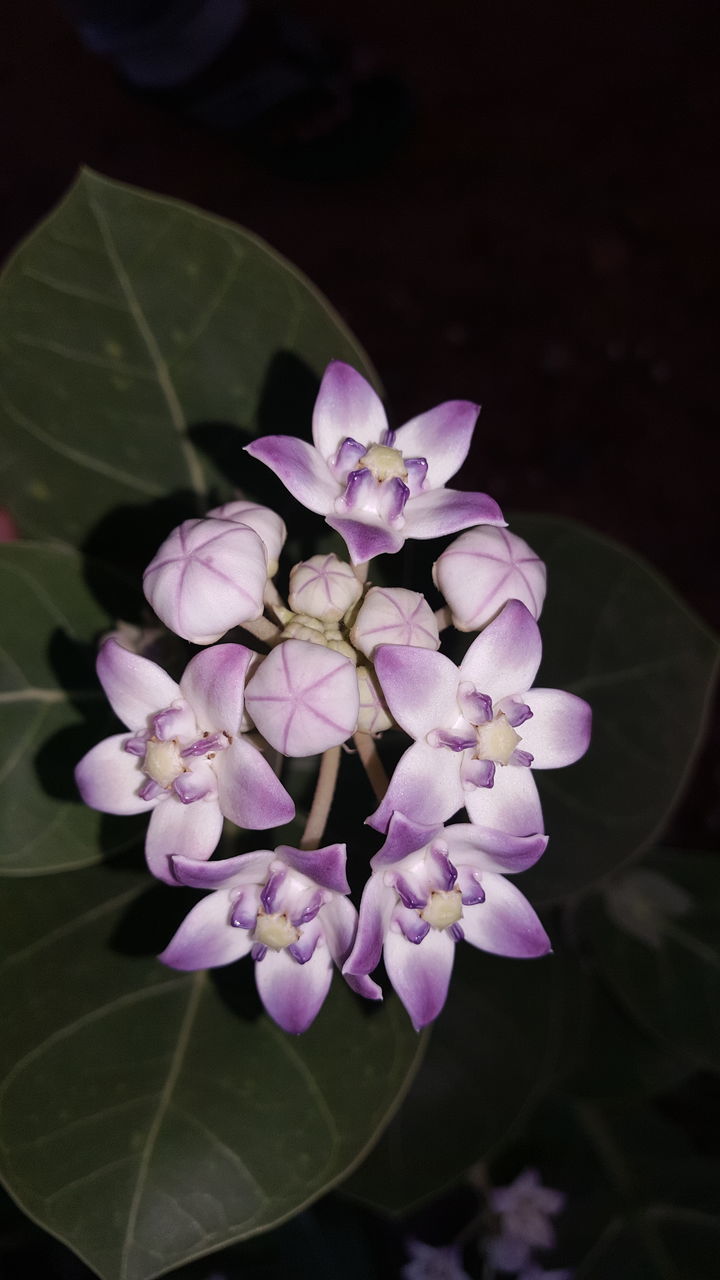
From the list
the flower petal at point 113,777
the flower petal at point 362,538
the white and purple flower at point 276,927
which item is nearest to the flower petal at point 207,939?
the white and purple flower at point 276,927

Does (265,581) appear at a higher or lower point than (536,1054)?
higher

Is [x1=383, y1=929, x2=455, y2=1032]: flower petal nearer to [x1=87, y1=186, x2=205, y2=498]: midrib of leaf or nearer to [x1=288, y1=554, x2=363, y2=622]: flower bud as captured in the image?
[x1=288, y1=554, x2=363, y2=622]: flower bud

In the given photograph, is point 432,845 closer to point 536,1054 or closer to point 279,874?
point 279,874

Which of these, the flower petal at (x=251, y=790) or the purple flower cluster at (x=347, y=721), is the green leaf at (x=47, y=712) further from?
the flower petal at (x=251, y=790)

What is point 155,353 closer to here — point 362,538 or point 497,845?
point 362,538

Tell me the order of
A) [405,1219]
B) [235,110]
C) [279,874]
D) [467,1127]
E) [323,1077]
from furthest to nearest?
[235,110], [405,1219], [467,1127], [323,1077], [279,874]

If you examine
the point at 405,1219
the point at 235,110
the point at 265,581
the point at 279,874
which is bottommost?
the point at 405,1219

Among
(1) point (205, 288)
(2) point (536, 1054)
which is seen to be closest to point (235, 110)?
(1) point (205, 288)
